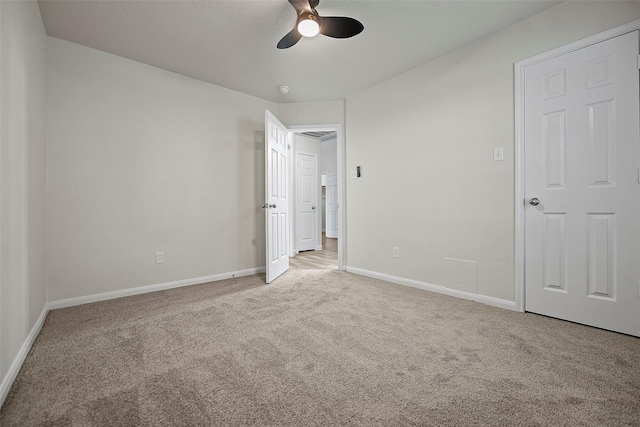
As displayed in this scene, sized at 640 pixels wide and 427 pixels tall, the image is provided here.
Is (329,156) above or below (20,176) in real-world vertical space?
above

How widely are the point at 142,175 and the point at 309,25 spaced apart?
7.46ft

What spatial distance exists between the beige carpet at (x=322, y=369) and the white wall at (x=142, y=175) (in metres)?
0.59

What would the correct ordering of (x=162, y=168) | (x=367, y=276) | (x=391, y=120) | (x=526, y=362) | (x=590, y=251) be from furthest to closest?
(x=367, y=276) < (x=391, y=120) < (x=162, y=168) < (x=590, y=251) < (x=526, y=362)

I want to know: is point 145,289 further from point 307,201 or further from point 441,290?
point 307,201

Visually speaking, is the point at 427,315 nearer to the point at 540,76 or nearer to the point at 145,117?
the point at 540,76

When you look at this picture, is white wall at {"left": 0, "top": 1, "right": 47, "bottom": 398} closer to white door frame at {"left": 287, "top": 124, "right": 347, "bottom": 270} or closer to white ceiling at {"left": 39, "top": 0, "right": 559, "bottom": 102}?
white ceiling at {"left": 39, "top": 0, "right": 559, "bottom": 102}

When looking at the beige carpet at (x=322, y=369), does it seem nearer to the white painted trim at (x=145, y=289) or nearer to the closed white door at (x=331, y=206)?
the white painted trim at (x=145, y=289)

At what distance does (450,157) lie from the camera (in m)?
2.85

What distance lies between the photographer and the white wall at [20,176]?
56.0 inches

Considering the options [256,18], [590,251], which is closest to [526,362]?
[590,251]

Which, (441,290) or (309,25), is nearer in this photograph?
(309,25)

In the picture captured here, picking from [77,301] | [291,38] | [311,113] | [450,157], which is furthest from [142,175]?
[450,157]

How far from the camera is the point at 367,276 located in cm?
370

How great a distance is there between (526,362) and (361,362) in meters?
0.93
